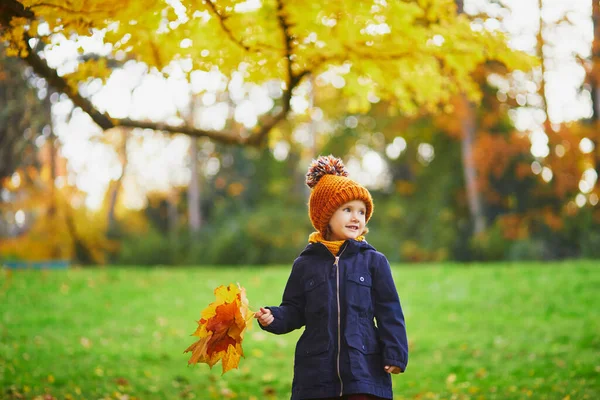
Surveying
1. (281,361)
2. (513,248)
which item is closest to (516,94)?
(513,248)

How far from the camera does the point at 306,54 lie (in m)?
5.05

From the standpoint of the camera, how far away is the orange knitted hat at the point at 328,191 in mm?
3121

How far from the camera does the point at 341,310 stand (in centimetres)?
295

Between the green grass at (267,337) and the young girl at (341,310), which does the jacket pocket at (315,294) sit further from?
the green grass at (267,337)

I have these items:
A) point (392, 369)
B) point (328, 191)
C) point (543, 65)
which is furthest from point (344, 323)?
point (543, 65)

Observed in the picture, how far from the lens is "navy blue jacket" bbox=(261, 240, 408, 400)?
9.42 feet

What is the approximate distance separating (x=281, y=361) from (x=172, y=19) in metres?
4.43

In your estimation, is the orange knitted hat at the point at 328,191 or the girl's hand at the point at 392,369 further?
the orange knitted hat at the point at 328,191

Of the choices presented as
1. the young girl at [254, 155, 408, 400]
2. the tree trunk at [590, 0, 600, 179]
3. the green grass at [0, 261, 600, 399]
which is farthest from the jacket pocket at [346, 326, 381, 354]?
the tree trunk at [590, 0, 600, 179]

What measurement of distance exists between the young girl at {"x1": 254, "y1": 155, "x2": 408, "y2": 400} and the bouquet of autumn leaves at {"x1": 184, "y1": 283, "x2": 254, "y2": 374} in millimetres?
155

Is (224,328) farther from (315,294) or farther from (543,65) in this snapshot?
(543,65)

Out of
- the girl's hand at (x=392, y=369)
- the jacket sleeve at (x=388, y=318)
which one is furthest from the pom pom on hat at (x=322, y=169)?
the girl's hand at (x=392, y=369)

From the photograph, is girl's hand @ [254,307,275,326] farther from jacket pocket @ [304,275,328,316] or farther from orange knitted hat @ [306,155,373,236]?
orange knitted hat @ [306,155,373,236]

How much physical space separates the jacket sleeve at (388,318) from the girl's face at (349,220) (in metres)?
0.19
